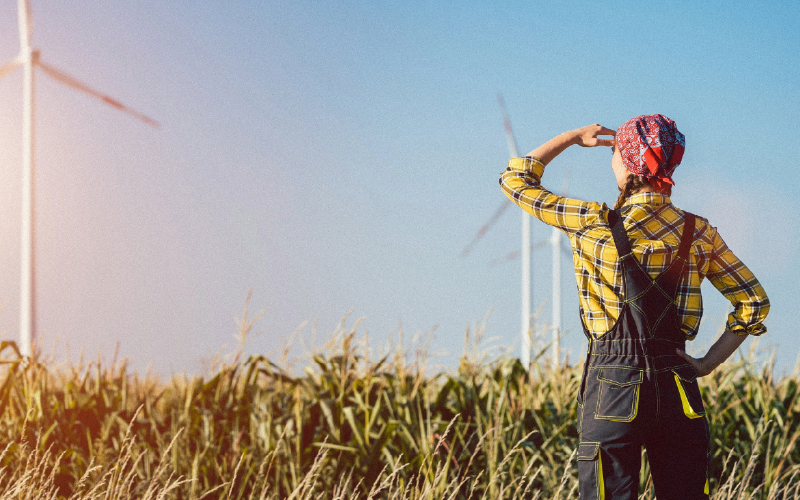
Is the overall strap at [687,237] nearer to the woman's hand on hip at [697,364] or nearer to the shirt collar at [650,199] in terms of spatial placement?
the shirt collar at [650,199]

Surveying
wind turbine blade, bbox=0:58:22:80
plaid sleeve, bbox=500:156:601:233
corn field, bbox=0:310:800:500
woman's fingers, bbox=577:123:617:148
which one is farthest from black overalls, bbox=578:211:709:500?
wind turbine blade, bbox=0:58:22:80

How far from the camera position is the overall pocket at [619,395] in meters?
2.94

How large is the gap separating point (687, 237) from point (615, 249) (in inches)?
16.7

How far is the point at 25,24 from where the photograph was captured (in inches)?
587

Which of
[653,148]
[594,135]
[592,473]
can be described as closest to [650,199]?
[653,148]

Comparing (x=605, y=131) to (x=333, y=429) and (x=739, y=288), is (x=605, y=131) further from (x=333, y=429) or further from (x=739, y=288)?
(x=333, y=429)

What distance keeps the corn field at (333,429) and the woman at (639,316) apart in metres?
2.18

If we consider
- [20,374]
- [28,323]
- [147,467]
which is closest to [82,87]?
[28,323]

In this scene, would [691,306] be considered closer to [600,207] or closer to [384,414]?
[600,207]

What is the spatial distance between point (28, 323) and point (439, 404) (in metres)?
9.83

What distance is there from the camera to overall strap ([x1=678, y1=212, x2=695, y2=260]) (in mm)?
3094

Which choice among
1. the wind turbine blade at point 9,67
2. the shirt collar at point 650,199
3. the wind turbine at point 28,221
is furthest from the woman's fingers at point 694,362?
the wind turbine blade at point 9,67

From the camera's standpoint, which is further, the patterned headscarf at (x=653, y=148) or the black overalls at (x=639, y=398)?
the patterned headscarf at (x=653, y=148)

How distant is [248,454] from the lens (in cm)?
543
